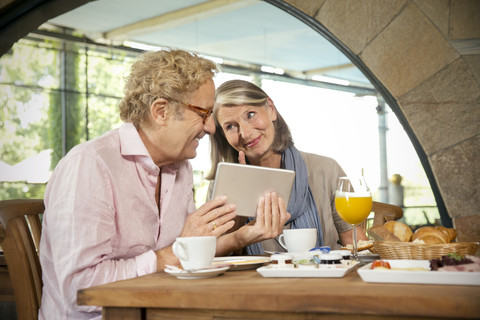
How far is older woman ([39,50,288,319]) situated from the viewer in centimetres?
139

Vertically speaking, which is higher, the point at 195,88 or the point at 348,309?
the point at 195,88

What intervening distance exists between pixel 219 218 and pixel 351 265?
1.80 ft

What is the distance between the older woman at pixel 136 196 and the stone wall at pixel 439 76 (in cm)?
157

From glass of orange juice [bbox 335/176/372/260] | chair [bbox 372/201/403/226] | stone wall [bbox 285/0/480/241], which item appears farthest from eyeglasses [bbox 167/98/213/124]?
stone wall [bbox 285/0/480/241]

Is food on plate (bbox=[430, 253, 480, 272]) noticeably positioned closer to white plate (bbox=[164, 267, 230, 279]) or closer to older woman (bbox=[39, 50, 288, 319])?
white plate (bbox=[164, 267, 230, 279])

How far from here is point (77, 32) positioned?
582cm

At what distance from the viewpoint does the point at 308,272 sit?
1118 millimetres

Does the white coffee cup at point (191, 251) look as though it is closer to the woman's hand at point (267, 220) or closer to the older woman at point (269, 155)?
the woman's hand at point (267, 220)

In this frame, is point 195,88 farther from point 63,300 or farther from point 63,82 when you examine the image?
point 63,82

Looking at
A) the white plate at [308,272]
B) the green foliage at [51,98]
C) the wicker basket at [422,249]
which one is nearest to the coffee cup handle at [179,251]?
the white plate at [308,272]

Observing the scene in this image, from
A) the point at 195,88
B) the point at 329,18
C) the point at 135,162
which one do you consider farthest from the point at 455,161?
the point at 135,162

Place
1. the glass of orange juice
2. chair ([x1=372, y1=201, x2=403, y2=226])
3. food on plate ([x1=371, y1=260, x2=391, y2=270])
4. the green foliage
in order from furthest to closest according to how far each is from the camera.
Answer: the green foliage → chair ([x1=372, y1=201, x2=403, y2=226]) → the glass of orange juice → food on plate ([x1=371, y1=260, x2=391, y2=270])

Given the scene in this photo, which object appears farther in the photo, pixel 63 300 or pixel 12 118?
pixel 12 118

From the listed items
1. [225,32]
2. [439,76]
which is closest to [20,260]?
[439,76]
